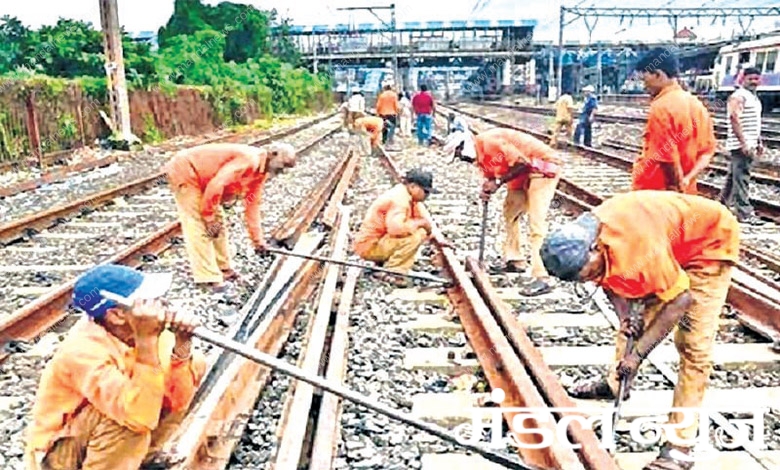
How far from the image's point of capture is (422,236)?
274 inches

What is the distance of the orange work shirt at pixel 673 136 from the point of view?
17.9 ft

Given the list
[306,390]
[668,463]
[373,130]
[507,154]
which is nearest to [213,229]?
[507,154]

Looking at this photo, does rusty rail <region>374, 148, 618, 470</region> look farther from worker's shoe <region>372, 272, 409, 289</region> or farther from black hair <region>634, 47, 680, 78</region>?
black hair <region>634, 47, 680, 78</region>

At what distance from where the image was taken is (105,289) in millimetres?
2881

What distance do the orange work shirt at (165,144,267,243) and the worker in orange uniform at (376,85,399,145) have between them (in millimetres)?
14184

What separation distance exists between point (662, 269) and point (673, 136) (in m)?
2.52

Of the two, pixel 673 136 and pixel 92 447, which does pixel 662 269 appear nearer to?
pixel 92 447

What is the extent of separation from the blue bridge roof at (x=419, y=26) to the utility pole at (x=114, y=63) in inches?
2017

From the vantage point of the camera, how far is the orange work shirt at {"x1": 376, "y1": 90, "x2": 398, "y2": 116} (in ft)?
67.3

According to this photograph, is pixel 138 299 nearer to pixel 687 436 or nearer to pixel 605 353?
pixel 687 436

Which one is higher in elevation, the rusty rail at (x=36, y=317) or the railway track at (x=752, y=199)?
the rusty rail at (x=36, y=317)

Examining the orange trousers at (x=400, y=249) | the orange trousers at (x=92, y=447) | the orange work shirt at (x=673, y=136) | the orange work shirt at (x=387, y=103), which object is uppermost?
the orange work shirt at (x=673, y=136)

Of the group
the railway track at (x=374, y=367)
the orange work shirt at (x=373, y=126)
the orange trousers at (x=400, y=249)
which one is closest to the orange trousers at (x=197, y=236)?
the railway track at (x=374, y=367)

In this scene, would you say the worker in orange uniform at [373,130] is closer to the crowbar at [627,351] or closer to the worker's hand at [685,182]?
the worker's hand at [685,182]
